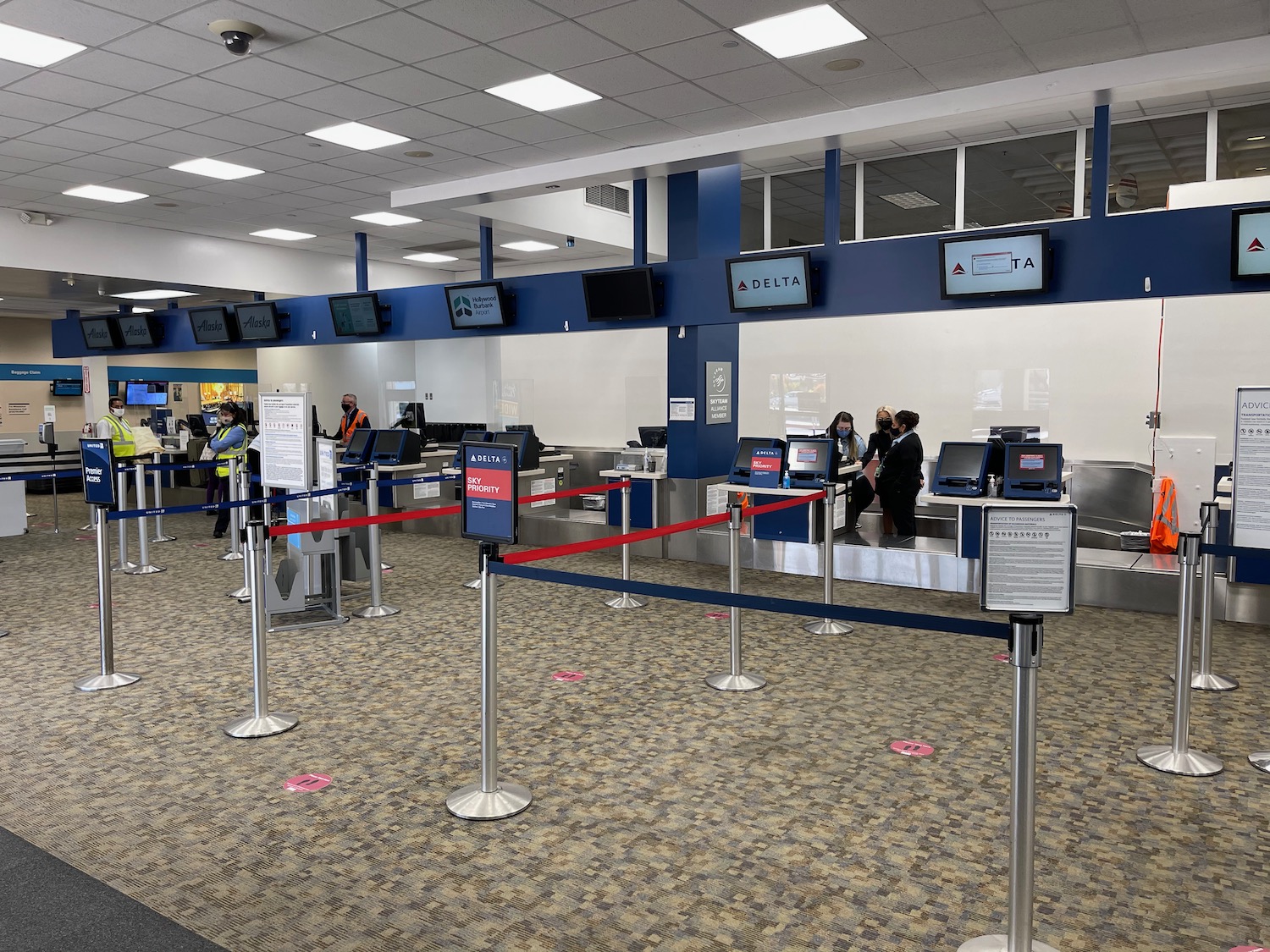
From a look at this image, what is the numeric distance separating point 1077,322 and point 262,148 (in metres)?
8.76

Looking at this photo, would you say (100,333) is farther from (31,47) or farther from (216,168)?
(31,47)

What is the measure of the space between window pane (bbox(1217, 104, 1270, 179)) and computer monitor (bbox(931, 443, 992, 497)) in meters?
3.30

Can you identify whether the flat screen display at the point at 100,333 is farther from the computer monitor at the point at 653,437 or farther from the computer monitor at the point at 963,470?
the computer monitor at the point at 963,470

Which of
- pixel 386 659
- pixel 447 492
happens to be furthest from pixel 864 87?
pixel 447 492

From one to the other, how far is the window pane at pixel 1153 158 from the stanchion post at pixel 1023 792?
6361 millimetres

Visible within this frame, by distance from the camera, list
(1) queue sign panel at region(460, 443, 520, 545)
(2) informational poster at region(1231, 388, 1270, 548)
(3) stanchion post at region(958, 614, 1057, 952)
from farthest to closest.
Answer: (2) informational poster at region(1231, 388, 1270, 548) < (1) queue sign panel at region(460, 443, 520, 545) < (3) stanchion post at region(958, 614, 1057, 952)

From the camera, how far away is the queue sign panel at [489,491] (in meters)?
3.50

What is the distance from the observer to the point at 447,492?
11.6 meters

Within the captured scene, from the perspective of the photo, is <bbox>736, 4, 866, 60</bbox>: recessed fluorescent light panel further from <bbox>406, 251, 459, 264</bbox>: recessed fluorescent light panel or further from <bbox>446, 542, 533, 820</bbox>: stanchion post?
<bbox>406, 251, 459, 264</bbox>: recessed fluorescent light panel

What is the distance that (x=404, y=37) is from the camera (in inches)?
202

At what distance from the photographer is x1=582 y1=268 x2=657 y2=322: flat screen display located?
770cm

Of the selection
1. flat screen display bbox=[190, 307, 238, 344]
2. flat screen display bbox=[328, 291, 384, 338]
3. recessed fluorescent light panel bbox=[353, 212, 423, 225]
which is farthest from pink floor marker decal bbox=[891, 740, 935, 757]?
flat screen display bbox=[190, 307, 238, 344]

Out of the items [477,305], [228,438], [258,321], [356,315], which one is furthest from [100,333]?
[477,305]

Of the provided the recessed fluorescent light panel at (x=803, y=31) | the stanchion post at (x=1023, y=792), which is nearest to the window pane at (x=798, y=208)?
the recessed fluorescent light panel at (x=803, y=31)
